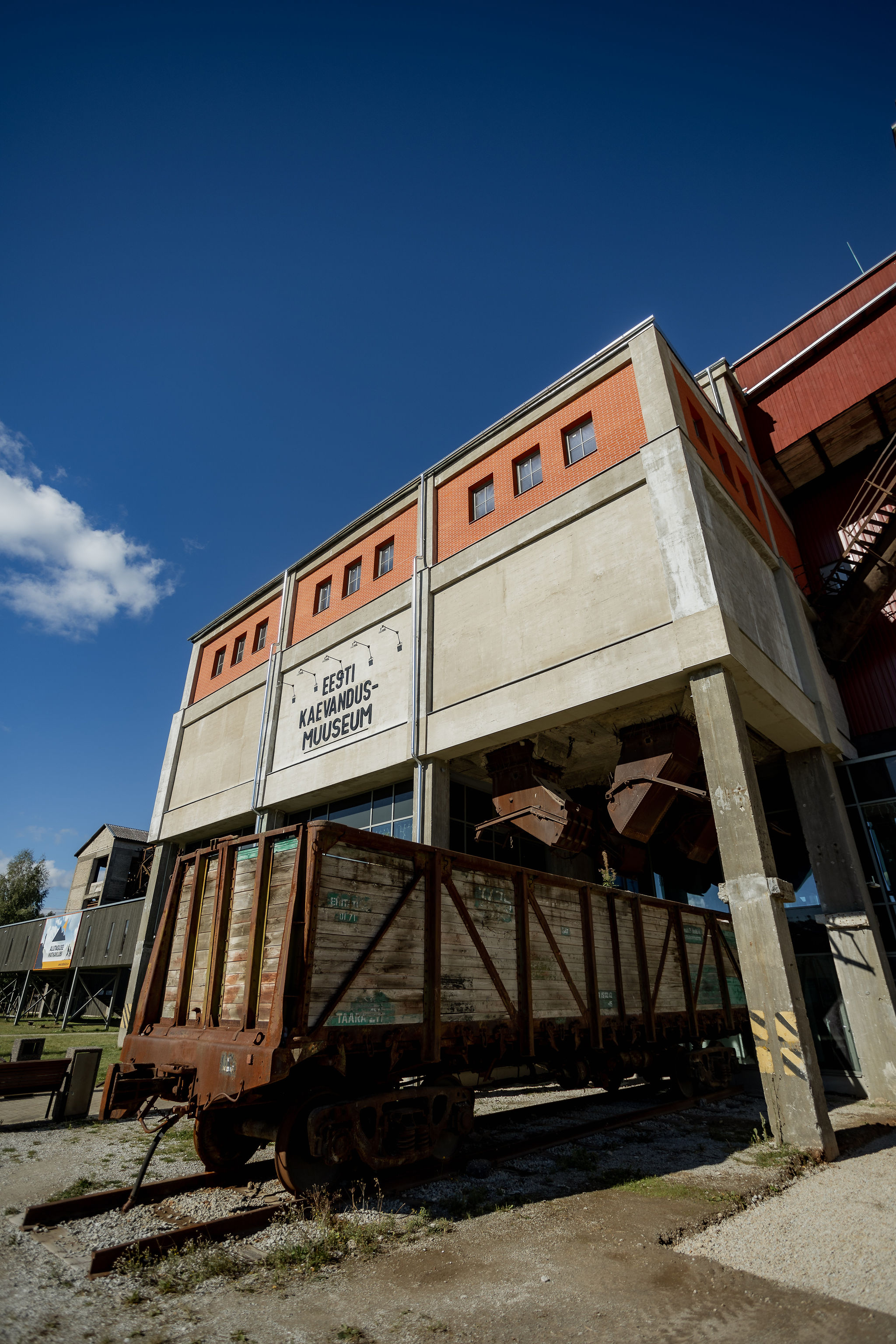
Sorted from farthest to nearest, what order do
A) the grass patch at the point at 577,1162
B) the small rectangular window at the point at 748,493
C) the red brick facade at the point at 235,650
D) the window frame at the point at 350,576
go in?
the red brick facade at the point at 235,650, the window frame at the point at 350,576, the small rectangular window at the point at 748,493, the grass patch at the point at 577,1162

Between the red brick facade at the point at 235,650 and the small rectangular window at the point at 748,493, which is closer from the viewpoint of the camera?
the small rectangular window at the point at 748,493

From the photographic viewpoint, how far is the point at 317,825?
654cm

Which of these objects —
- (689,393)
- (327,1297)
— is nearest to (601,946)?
(327,1297)

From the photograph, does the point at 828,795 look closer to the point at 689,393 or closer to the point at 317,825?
the point at 689,393

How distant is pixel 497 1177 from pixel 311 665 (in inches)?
618

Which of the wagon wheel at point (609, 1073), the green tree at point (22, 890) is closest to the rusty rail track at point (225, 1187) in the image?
the wagon wheel at point (609, 1073)

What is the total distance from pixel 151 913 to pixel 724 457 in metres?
23.4

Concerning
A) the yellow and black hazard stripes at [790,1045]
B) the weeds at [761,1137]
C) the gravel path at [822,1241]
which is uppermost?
the yellow and black hazard stripes at [790,1045]

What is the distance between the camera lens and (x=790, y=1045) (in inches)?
369

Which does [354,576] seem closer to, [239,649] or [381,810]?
[239,649]

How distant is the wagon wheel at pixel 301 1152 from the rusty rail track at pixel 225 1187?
0.20m

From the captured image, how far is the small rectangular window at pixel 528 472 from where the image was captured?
55.7 ft

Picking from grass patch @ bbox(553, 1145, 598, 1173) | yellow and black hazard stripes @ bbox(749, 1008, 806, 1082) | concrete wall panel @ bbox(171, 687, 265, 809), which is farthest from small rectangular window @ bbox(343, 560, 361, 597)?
grass patch @ bbox(553, 1145, 598, 1173)

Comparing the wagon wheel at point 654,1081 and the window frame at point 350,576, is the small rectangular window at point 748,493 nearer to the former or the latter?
the window frame at point 350,576
